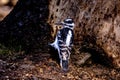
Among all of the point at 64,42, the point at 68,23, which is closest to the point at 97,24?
the point at 68,23

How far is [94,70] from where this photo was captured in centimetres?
507

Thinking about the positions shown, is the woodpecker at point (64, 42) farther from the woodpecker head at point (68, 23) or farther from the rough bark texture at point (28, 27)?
the rough bark texture at point (28, 27)

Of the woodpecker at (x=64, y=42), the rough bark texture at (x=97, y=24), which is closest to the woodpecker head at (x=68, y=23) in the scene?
the woodpecker at (x=64, y=42)

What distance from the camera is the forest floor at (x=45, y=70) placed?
4758 mm

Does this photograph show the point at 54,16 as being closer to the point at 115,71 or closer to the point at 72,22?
the point at 72,22

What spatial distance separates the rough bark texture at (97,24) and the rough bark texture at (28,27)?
306 millimetres

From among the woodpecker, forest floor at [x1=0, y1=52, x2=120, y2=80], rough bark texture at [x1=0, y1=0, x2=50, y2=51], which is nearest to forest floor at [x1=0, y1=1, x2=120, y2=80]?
forest floor at [x1=0, y1=52, x2=120, y2=80]

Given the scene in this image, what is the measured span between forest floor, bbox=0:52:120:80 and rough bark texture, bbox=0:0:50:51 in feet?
0.80

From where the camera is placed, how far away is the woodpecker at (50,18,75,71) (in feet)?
15.8

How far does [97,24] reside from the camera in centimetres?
505

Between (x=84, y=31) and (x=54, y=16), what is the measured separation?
0.43m

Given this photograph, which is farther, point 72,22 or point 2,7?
point 2,7

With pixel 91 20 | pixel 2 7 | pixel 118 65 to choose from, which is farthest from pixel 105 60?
pixel 2 7

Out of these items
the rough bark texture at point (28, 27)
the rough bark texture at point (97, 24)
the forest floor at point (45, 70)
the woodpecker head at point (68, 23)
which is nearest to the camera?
the forest floor at point (45, 70)
